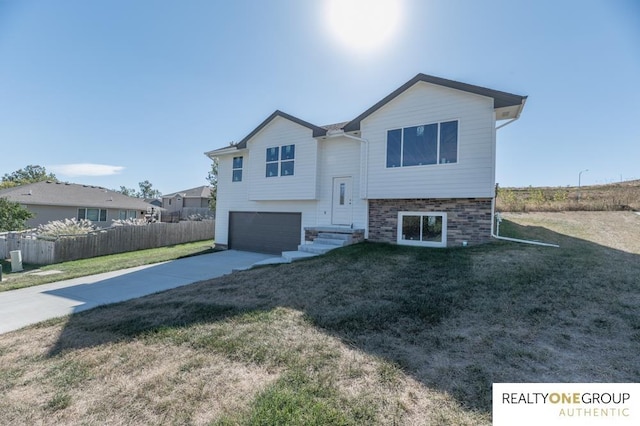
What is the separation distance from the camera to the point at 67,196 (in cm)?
2425

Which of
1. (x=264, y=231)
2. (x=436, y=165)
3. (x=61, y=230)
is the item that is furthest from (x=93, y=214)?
(x=436, y=165)

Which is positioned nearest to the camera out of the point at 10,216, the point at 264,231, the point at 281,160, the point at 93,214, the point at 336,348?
the point at 336,348

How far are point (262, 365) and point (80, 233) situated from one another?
16.3 m

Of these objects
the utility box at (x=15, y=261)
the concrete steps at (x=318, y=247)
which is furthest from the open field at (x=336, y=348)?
the utility box at (x=15, y=261)

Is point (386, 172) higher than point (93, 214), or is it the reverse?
point (386, 172)

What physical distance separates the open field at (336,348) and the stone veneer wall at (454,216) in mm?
2223

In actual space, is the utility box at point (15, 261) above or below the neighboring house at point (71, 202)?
A: below

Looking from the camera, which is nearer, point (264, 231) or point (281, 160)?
point (281, 160)

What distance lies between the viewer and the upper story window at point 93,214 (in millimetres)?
24359

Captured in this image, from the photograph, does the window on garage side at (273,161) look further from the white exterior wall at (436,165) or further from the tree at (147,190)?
the tree at (147,190)

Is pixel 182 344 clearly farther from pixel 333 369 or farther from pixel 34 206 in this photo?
pixel 34 206

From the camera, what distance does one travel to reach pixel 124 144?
71.9ft

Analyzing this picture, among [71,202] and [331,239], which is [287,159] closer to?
[331,239]

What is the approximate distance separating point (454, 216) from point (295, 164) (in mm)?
6424
